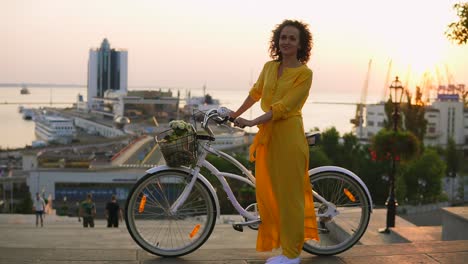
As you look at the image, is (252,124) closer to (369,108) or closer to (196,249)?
(196,249)

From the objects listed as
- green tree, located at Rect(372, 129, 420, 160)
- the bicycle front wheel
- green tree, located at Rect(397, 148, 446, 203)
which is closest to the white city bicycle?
the bicycle front wheel

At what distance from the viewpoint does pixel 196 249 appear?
4.08 meters

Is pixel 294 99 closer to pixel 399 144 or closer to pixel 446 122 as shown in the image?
pixel 399 144

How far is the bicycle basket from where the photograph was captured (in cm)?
385

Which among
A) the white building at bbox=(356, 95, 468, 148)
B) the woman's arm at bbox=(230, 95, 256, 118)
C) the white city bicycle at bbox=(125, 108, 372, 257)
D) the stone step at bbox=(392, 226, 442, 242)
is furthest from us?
the white building at bbox=(356, 95, 468, 148)

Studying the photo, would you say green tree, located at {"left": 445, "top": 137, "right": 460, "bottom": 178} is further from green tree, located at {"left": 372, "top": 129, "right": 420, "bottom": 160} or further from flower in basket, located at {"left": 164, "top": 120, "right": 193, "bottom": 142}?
flower in basket, located at {"left": 164, "top": 120, "right": 193, "bottom": 142}

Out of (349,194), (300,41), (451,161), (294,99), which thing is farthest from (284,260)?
(451,161)

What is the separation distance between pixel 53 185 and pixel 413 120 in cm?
2309

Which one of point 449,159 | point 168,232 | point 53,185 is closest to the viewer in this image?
point 168,232

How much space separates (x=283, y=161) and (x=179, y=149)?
594mm

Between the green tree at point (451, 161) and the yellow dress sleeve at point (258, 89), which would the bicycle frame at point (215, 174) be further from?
the green tree at point (451, 161)

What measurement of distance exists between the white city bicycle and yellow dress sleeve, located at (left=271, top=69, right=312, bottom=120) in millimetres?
312

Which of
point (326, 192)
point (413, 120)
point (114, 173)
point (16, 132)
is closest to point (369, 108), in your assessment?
point (413, 120)

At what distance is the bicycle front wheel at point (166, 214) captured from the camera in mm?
3963
